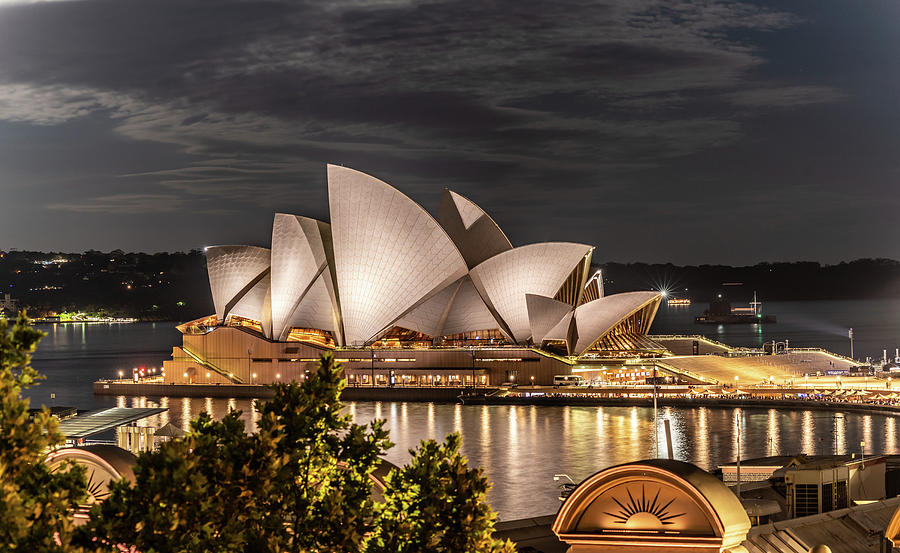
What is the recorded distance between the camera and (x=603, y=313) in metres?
50.6

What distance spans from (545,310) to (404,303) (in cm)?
625

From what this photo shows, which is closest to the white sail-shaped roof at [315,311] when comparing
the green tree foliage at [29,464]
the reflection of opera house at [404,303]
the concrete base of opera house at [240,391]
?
the reflection of opera house at [404,303]

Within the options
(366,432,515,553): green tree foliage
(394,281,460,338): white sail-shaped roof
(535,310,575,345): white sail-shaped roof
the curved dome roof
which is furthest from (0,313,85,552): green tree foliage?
(394,281,460,338): white sail-shaped roof

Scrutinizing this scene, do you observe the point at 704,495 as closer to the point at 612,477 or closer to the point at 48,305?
the point at 612,477

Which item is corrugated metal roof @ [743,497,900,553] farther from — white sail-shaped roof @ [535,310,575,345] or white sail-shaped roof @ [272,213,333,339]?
white sail-shaped roof @ [272,213,333,339]

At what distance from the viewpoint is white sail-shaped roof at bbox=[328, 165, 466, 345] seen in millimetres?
48750

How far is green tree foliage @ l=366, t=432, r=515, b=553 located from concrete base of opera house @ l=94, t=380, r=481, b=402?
42.4m

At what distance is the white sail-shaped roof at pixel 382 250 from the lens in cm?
4875

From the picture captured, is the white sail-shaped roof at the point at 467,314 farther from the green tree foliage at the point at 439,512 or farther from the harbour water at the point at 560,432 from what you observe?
the green tree foliage at the point at 439,512

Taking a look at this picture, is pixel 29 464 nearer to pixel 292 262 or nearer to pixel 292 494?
pixel 292 494

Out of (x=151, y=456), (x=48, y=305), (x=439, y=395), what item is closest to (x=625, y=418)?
(x=439, y=395)

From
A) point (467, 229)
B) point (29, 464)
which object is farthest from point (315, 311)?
point (29, 464)

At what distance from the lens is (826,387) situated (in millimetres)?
48500

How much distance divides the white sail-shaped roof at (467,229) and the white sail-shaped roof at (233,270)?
8921 mm
